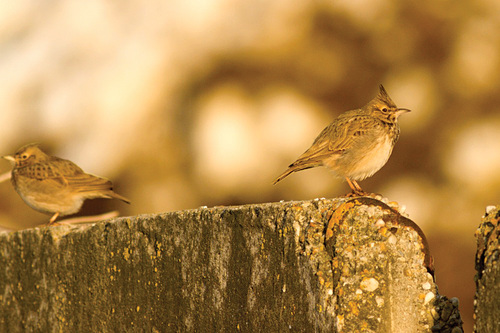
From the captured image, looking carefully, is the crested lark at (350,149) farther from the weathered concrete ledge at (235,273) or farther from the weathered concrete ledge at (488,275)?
the weathered concrete ledge at (488,275)

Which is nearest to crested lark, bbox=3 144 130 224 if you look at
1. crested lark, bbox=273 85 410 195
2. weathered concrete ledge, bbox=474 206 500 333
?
crested lark, bbox=273 85 410 195

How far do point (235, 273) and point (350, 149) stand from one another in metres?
2.13

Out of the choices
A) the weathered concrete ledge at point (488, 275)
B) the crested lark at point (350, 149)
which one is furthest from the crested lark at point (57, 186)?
the weathered concrete ledge at point (488, 275)

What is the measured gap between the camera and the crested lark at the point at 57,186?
6.95m

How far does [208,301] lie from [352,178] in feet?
6.98

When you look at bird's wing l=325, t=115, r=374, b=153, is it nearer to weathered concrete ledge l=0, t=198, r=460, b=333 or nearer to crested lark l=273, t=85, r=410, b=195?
crested lark l=273, t=85, r=410, b=195

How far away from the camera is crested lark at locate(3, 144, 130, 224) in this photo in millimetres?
6949

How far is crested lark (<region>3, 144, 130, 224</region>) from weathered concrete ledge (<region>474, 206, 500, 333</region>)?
4943mm

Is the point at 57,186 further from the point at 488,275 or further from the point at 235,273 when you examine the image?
the point at 488,275

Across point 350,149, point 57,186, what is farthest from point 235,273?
point 57,186

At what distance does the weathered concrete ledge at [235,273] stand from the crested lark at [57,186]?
99.0 inches

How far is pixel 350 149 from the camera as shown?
4.99 metres

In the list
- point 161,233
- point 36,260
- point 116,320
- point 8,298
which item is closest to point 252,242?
point 161,233

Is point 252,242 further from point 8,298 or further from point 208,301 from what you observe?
point 8,298
